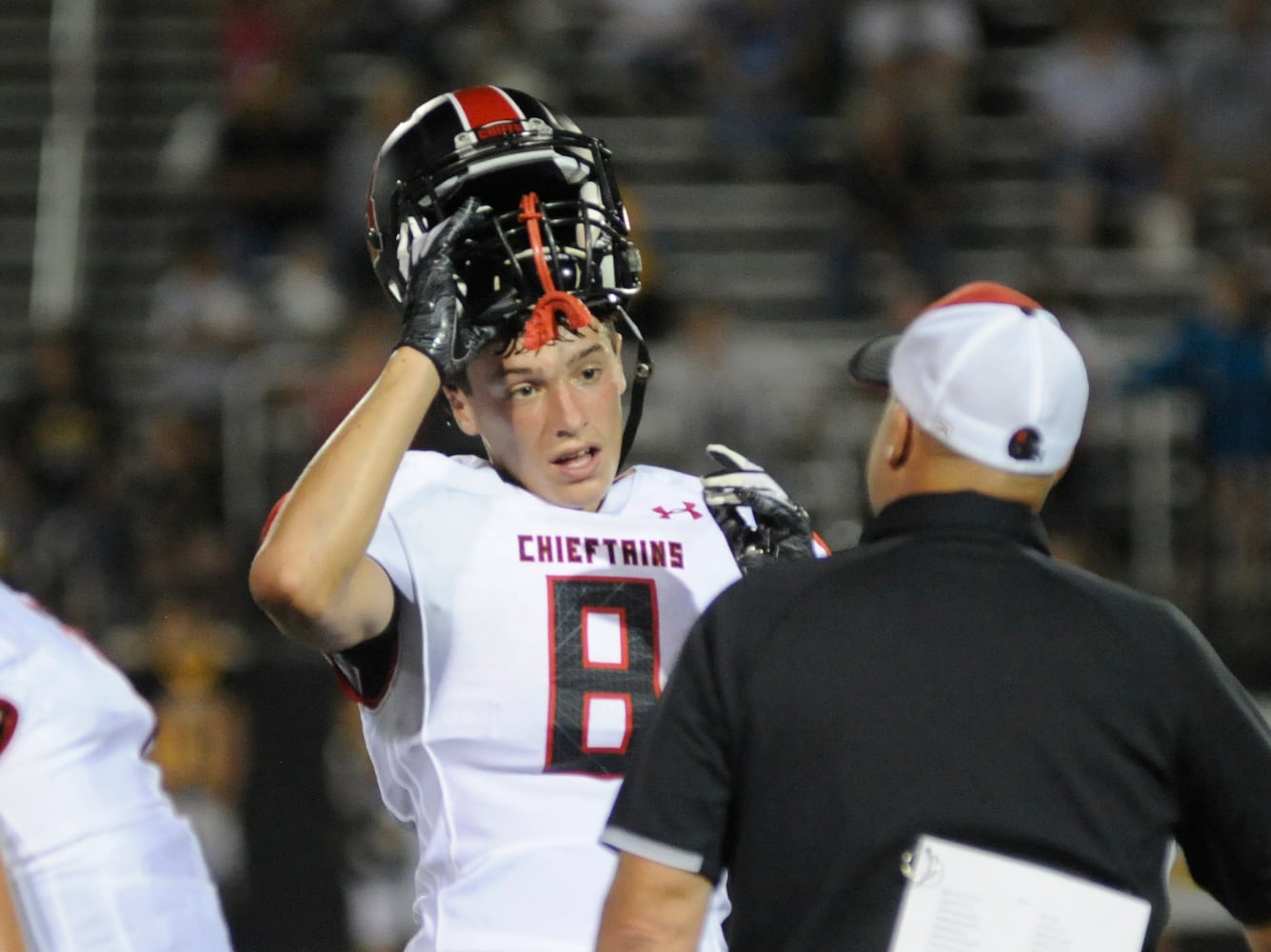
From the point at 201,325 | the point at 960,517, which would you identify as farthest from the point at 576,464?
the point at 201,325

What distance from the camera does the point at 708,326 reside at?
26.6 feet

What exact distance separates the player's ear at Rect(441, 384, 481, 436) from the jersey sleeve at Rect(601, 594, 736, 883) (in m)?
0.85

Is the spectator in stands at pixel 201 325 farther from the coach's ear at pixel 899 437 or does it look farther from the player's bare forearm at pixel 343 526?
the coach's ear at pixel 899 437

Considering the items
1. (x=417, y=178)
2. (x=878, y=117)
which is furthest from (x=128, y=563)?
(x=417, y=178)

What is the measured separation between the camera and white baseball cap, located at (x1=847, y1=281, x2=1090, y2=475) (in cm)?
240

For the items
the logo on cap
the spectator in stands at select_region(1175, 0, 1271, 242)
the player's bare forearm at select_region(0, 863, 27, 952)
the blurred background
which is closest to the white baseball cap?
the logo on cap

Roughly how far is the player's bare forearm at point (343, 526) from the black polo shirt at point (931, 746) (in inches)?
19.9

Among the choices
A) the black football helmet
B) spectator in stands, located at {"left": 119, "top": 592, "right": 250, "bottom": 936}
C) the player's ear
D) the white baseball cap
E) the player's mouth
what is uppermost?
the black football helmet

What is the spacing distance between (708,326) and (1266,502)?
2274 millimetres

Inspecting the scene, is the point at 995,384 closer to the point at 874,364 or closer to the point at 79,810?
the point at 874,364

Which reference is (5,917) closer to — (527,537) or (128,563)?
(527,537)

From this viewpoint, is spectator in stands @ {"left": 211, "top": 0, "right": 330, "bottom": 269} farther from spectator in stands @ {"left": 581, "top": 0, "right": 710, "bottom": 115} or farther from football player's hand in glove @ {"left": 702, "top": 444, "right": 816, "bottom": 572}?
football player's hand in glove @ {"left": 702, "top": 444, "right": 816, "bottom": 572}

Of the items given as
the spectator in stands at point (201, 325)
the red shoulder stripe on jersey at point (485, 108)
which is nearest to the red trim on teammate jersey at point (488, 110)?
the red shoulder stripe on jersey at point (485, 108)

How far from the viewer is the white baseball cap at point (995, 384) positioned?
240 centimetres
